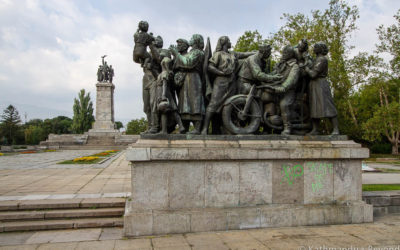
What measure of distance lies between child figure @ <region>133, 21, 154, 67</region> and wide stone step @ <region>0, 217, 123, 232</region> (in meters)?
3.78

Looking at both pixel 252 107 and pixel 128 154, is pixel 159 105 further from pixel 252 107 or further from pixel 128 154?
pixel 252 107

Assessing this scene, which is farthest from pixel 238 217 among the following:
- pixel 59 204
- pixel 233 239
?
pixel 59 204

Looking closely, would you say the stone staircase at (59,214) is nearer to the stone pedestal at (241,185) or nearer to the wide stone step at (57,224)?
the wide stone step at (57,224)

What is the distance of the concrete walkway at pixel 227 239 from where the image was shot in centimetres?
498

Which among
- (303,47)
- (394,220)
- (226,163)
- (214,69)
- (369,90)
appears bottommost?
(394,220)

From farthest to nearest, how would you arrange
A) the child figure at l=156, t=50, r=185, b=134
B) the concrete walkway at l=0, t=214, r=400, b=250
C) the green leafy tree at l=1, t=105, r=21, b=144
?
the green leafy tree at l=1, t=105, r=21, b=144, the child figure at l=156, t=50, r=185, b=134, the concrete walkway at l=0, t=214, r=400, b=250

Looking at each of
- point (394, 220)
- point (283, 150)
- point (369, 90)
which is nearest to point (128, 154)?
point (283, 150)

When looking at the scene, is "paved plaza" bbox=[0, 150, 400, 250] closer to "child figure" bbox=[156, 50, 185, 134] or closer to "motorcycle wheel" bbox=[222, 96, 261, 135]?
"motorcycle wheel" bbox=[222, 96, 261, 135]

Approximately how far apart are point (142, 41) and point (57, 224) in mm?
4492

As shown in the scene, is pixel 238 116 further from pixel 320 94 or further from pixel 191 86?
pixel 320 94

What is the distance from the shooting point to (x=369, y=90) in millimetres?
29766

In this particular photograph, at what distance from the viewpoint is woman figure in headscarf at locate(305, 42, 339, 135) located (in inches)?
267

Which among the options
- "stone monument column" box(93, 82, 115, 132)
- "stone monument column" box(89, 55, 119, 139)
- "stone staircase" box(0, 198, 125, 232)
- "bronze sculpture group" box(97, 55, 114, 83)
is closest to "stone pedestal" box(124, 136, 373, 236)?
"stone staircase" box(0, 198, 125, 232)

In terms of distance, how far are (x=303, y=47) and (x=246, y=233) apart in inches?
180
